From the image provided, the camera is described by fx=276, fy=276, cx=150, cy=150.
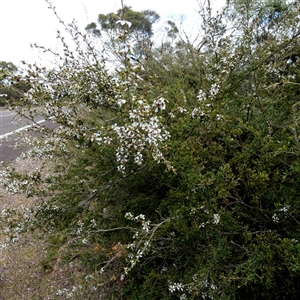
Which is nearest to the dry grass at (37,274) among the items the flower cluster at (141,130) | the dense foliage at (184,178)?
the dense foliage at (184,178)

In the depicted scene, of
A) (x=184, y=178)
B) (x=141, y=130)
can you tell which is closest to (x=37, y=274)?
(x=184, y=178)

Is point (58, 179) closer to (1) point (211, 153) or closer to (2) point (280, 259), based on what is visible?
(1) point (211, 153)

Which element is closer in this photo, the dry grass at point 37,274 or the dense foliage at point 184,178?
the dense foliage at point 184,178

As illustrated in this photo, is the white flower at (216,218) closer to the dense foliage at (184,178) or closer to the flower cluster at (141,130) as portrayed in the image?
the dense foliage at (184,178)

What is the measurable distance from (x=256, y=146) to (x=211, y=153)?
0.32 m

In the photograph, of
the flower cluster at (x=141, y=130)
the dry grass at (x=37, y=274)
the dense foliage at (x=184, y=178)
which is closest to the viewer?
the flower cluster at (x=141, y=130)

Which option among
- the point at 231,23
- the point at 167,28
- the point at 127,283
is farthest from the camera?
the point at 167,28

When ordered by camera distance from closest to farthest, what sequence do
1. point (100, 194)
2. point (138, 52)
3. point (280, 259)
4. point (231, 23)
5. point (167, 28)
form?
point (280, 259) < point (100, 194) < point (231, 23) < point (138, 52) < point (167, 28)

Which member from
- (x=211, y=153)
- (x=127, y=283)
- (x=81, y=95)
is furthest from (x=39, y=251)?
(x=211, y=153)

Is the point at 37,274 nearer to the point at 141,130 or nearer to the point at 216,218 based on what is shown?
the point at 216,218

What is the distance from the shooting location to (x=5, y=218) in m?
2.28

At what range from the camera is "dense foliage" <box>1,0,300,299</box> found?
1.61 m

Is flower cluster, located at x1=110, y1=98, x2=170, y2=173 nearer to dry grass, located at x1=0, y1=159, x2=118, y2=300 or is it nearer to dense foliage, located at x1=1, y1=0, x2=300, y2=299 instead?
dense foliage, located at x1=1, y1=0, x2=300, y2=299

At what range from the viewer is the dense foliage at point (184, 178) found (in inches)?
63.3
